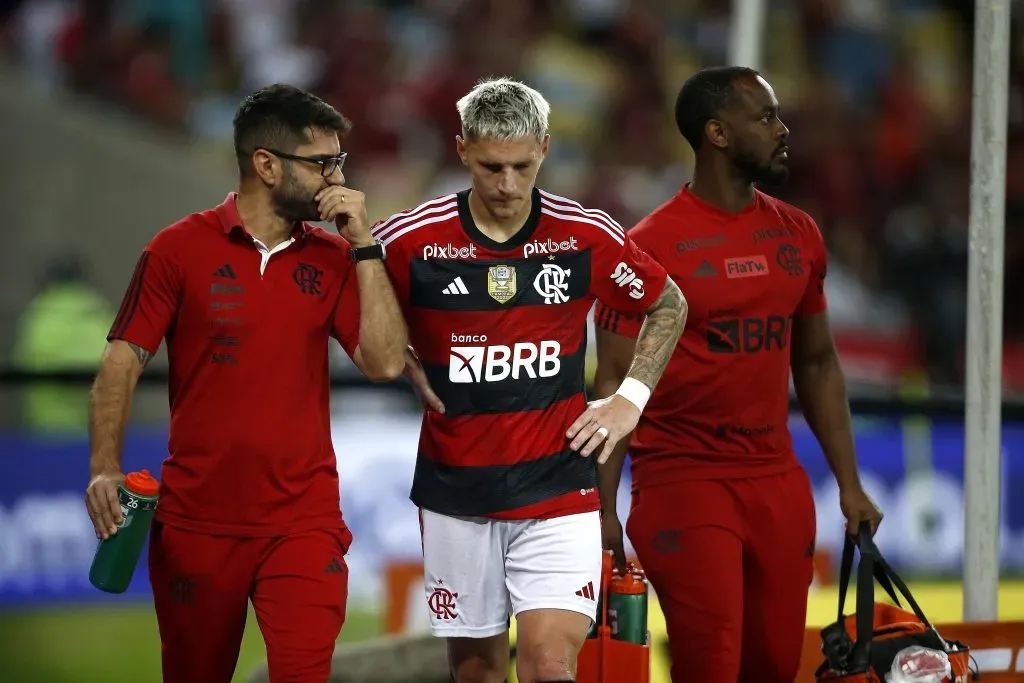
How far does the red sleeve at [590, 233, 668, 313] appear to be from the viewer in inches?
197

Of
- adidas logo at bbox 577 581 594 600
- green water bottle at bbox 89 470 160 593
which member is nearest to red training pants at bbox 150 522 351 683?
green water bottle at bbox 89 470 160 593

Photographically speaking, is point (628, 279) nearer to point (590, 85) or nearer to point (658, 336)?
point (658, 336)

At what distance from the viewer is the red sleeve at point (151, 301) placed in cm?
468

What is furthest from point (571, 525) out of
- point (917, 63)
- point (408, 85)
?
point (917, 63)

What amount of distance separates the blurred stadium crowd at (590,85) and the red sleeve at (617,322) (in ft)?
26.7

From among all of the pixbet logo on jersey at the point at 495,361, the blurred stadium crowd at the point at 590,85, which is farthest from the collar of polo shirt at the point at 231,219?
the blurred stadium crowd at the point at 590,85

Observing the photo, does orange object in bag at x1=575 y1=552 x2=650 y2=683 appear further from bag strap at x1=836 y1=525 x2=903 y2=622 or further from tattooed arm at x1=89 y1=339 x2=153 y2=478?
tattooed arm at x1=89 y1=339 x2=153 y2=478

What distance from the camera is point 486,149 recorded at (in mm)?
4723

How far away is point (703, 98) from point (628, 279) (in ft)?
2.85

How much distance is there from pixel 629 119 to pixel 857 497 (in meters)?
9.32

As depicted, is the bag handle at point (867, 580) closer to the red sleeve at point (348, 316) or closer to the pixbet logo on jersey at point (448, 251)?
the pixbet logo on jersey at point (448, 251)

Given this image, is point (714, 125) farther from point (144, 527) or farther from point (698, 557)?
point (144, 527)

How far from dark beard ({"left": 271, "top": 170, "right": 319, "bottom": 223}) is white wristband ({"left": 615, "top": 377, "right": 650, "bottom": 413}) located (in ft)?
3.58

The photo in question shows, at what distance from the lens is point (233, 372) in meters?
4.73
